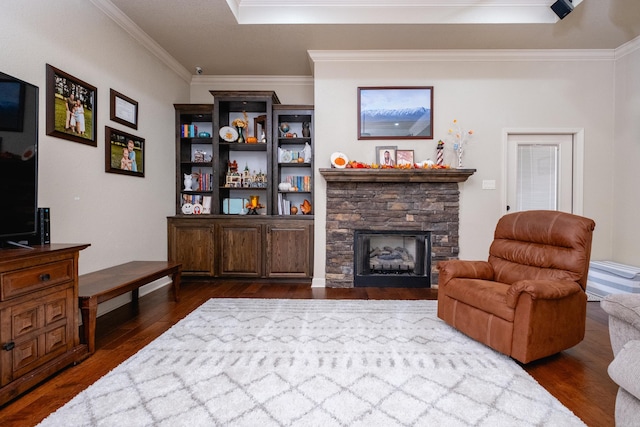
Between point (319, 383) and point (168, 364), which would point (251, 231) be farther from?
point (319, 383)

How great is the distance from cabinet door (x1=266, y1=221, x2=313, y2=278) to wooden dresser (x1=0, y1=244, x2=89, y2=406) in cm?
228

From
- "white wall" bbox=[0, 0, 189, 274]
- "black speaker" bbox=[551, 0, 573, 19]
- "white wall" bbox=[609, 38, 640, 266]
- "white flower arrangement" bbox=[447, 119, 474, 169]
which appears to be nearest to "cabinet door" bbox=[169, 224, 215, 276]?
"white wall" bbox=[0, 0, 189, 274]

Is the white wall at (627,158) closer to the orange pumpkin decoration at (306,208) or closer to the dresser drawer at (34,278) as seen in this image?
the orange pumpkin decoration at (306,208)

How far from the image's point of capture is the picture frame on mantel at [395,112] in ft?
13.0

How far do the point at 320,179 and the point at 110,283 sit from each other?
96.6 inches

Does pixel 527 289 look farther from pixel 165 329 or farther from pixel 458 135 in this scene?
pixel 165 329

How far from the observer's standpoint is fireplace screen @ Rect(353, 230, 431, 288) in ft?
13.0

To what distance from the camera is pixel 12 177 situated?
1796 mm

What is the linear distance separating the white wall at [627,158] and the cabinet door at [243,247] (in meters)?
4.38

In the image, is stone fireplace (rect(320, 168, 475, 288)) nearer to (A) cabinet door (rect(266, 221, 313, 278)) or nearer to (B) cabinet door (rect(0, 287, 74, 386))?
(A) cabinet door (rect(266, 221, 313, 278))

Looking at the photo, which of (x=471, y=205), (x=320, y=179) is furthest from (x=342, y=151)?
(x=471, y=205)

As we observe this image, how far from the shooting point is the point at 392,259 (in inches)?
164

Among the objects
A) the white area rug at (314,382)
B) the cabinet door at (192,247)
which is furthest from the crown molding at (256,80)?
the white area rug at (314,382)

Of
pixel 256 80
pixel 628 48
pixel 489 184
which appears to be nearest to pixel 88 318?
pixel 256 80
